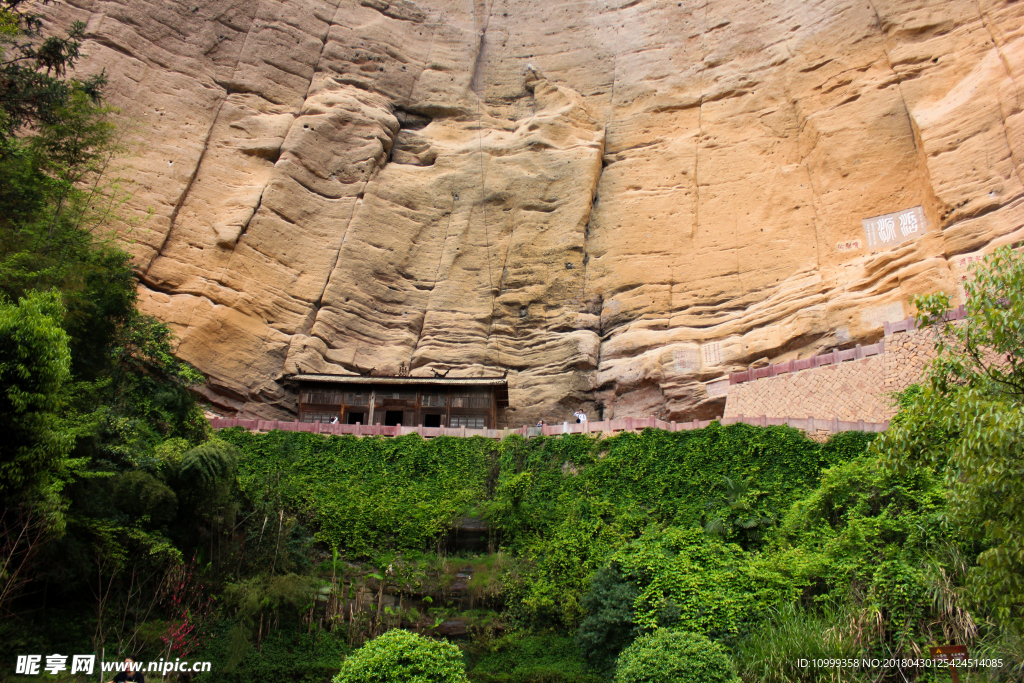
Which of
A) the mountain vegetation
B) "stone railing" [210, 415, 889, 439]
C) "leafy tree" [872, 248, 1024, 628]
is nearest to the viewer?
"leafy tree" [872, 248, 1024, 628]

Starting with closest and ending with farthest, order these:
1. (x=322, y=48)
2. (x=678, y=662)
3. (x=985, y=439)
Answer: (x=985, y=439) < (x=678, y=662) < (x=322, y=48)

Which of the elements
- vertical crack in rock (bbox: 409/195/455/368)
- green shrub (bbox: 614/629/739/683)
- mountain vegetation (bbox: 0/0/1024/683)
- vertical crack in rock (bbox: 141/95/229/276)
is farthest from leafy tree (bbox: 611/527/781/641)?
vertical crack in rock (bbox: 141/95/229/276)

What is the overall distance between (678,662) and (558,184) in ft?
60.6

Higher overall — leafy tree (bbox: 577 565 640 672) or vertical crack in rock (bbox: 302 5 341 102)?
vertical crack in rock (bbox: 302 5 341 102)

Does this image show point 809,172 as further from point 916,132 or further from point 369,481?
point 369,481

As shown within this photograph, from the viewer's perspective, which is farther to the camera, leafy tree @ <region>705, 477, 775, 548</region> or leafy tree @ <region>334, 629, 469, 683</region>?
leafy tree @ <region>705, 477, 775, 548</region>

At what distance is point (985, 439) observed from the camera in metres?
6.96

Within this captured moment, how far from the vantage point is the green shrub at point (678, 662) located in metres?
9.16

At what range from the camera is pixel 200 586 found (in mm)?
12211

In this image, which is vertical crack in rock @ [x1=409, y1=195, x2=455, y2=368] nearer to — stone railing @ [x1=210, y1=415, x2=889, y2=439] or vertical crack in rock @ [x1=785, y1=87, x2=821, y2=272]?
stone railing @ [x1=210, y1=415, x2=889, y2=439]

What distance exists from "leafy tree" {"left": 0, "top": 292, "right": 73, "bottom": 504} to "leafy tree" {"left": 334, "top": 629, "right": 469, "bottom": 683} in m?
4.66

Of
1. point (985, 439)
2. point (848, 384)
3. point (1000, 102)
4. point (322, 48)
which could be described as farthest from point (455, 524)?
point (322, 48)

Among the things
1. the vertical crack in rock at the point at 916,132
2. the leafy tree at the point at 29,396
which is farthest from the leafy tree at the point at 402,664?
the vertical crack in rock at the point at 916,132

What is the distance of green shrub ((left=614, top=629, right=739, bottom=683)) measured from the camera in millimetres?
9164
